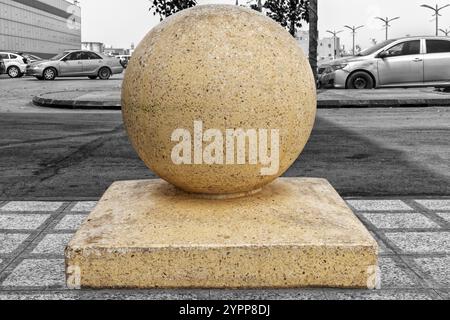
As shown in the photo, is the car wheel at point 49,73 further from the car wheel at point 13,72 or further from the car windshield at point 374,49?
the car windshield at point 374,49

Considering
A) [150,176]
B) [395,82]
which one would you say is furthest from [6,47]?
[150,176]

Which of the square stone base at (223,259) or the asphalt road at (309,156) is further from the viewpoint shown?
the asphalt road at (309,156)

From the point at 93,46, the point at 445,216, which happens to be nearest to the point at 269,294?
the point at 445,216

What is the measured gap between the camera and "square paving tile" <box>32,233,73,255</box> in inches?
160

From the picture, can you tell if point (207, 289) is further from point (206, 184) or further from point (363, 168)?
point (363, 168)

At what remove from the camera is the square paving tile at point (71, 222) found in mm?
4637

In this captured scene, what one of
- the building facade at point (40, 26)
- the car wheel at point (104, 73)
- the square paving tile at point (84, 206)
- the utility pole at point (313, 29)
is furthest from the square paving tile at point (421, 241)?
the building facade at point (40, 26)

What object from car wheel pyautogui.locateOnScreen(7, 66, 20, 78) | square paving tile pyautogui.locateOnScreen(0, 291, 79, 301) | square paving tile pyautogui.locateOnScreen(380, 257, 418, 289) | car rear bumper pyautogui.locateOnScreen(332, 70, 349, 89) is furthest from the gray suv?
car wheel pyautogui.locateOnScreen(7, 66, 20, 78)

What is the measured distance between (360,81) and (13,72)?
2450 cm

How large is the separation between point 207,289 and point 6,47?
7147 centimetres

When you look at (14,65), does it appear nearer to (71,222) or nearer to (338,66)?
(338,66)

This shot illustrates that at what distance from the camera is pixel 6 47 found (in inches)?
2736

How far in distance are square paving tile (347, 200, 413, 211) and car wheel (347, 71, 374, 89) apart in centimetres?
1392

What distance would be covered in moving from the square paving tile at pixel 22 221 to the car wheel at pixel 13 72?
34014mm
